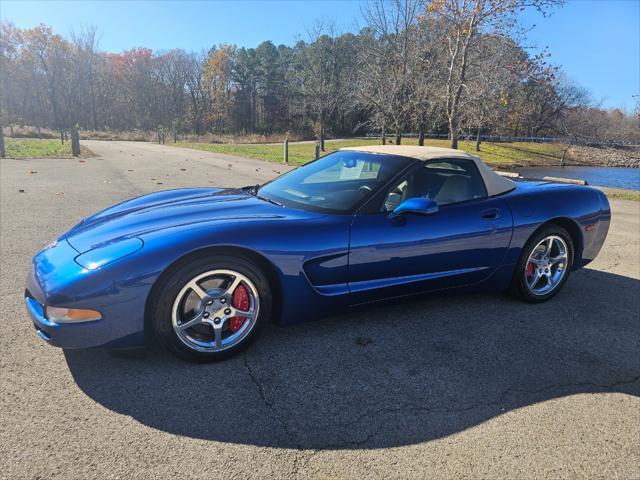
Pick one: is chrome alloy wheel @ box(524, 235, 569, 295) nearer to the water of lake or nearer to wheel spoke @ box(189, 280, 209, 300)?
wheel spoke @ box(189, 280, 209, 300)

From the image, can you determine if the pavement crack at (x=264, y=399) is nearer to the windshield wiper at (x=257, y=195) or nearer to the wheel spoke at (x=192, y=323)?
the wheel spoke at (x=192, y=323)

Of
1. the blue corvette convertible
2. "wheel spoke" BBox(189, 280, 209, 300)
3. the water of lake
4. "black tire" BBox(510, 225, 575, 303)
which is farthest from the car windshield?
the water of lake

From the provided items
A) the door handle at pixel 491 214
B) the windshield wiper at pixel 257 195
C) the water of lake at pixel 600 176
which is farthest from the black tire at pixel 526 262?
the water of lake at pixel 600 176

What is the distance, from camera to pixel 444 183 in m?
3.60

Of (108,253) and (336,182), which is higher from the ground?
(336,182)

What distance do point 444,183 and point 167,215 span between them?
215 centimetres

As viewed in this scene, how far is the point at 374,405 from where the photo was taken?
2.37m

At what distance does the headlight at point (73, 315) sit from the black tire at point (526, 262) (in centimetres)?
320

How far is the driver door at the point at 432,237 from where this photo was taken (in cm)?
301

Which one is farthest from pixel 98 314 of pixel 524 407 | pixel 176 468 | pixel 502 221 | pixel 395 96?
pixel 395 96

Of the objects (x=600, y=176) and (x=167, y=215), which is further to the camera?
(x=600, y=176)

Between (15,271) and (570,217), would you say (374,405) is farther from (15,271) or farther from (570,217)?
(15,271)

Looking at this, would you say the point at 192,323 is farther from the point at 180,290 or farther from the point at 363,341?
the point at 363,341

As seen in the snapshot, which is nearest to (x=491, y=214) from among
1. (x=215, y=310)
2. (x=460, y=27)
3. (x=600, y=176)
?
(x=215, y=310)
